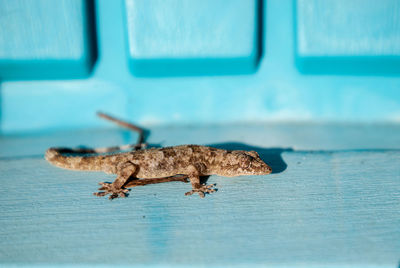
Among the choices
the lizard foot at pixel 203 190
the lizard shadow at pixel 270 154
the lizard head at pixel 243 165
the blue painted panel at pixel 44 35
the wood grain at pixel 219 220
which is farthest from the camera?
the blue painted panel at pixel 44 35

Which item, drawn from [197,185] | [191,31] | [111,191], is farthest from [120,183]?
[191,31]

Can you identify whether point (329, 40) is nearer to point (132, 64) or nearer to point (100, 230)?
point (132, 64)

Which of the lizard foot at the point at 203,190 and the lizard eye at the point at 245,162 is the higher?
the lizard eye at the point at 245,162

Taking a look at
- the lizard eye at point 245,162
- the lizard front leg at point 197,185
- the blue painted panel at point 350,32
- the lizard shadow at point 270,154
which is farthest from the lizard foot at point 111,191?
the blue painted panel at point 350,32

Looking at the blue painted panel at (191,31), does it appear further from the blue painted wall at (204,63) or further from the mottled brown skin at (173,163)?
the mottled brown skin at (173,163)

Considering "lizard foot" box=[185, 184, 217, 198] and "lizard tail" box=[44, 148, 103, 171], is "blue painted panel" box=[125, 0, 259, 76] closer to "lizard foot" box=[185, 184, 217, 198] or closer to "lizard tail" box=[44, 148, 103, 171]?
"lizard tail" box=[44, 148, 103, 171]

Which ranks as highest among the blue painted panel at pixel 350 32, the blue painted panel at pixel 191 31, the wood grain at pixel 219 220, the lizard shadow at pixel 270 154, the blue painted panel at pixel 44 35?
the blue painted panel at pixel 350 32
